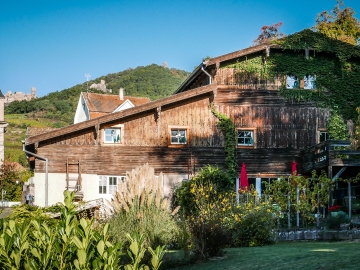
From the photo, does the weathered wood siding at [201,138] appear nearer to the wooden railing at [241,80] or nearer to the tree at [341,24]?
the wooden railing at [241,80]

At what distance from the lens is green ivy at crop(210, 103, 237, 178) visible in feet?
74.7

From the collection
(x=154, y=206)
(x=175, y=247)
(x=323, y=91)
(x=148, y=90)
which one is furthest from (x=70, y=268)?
(x=148, y=90)

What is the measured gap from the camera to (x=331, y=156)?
2005 centimetres

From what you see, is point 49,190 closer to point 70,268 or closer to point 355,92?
point 355,92

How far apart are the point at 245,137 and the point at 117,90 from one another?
46.7 m

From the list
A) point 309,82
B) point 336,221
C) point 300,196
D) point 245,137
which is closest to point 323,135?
point 309,82

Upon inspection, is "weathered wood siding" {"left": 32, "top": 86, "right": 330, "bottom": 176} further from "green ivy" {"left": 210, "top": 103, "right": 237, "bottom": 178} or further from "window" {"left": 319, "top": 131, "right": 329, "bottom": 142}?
"window" {"left": 319, "top": 131, "right": 329, "bottom": 142}

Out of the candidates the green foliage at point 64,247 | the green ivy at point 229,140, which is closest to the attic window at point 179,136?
the green ivy at point 229,140

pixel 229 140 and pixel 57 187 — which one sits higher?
pixel 229 140

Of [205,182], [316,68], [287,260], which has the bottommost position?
[287,260]

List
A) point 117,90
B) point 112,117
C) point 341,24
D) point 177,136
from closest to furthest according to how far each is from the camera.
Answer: point 112,117
point 177,136
point 341,24
point 117,90

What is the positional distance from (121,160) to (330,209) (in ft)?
28.3

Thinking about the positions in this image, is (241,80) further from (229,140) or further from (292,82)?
(229,140)

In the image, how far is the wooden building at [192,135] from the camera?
2169 centimetres
